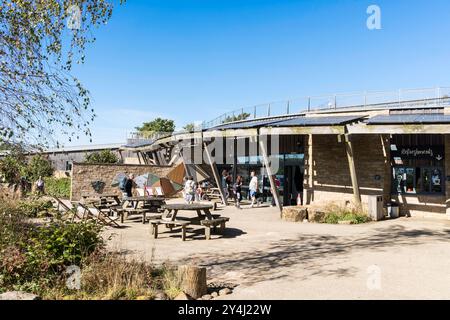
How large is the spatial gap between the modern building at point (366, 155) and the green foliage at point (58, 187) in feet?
39.9

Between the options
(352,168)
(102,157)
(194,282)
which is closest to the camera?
(194,282)

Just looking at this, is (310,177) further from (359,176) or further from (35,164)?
(35,164)

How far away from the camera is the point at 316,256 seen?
8.03 metres

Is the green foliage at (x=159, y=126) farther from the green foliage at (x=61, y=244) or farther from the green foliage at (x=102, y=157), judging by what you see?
the green foliage at (x=61, y=244)

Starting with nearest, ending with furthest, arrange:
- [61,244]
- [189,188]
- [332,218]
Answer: [61,244] → [332,218] → [189,188]

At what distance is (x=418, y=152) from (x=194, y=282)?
12.1 meters

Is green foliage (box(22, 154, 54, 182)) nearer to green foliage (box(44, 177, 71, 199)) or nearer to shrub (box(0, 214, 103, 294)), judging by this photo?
shrub (box(0, 214, 103, 294))

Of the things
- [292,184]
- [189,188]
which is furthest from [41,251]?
[292,184]

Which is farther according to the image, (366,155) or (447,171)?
(366,155)

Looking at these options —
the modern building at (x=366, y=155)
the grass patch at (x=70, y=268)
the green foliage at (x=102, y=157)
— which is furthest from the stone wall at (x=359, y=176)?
the green foliage at (x=102, y=157)

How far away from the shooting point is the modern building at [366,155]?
13.6m
